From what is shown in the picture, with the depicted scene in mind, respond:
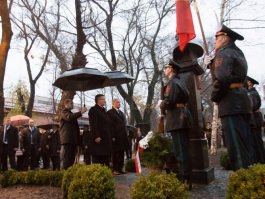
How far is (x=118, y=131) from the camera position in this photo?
8.77 meters

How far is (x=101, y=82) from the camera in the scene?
8812 mm

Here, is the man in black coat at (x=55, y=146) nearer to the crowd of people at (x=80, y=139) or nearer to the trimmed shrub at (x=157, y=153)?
the crowd of people at (x=80, y=139)

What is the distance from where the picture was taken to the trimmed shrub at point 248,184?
320 cm

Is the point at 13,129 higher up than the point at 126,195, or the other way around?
the point at 13,129

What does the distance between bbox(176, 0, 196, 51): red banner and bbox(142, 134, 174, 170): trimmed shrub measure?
2.00 m

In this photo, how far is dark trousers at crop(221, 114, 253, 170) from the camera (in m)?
4.39

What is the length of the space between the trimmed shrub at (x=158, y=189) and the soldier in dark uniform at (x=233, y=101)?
3.67 ft

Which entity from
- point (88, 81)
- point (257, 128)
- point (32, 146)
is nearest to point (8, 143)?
point (32, 146)

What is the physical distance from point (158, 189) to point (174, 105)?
2168 millimetres

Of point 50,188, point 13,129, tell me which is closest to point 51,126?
point 13,129

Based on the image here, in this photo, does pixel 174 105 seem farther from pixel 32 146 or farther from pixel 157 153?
pixel 32 146

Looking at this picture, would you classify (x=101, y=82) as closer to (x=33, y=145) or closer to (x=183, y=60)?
(x=183, y=60)

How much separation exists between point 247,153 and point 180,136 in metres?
1.37

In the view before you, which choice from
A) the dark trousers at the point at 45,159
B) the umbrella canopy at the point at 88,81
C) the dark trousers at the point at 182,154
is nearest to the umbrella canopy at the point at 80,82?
the umbrella canopy at the point at 88,81
